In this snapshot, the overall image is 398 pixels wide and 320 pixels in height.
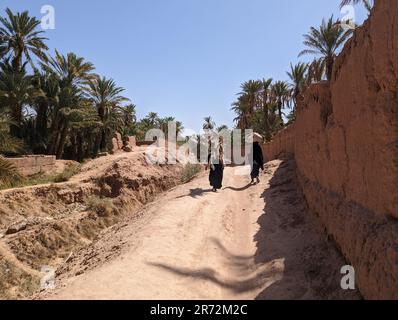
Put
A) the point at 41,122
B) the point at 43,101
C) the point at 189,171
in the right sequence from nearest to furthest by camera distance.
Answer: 1. the point at 189,171
2. the point at 43,101
3. the point at 41,122

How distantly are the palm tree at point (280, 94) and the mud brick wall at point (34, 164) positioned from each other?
20.3m

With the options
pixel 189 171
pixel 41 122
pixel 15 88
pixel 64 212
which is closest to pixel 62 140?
pixel 41 122

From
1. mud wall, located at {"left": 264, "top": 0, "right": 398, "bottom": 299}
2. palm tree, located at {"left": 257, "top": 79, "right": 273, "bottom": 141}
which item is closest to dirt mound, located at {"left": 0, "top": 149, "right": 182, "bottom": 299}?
mud wall, located at {"left": 264, "top": 0, "right": 398, "bottom": 299}

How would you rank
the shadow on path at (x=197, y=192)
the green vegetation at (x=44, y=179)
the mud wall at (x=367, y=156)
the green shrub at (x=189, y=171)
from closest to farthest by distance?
the mud wall at (x=367, y=156) → the shadow on path at (x=197, y=192) → the green vegetation at (x=44, y=179) → the green shrub at (x=189, y=171)

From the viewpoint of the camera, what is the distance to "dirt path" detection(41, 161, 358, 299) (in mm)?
4590

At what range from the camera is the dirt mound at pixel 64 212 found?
11.5 m

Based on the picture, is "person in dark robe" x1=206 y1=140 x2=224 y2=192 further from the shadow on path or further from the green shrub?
the green shrub

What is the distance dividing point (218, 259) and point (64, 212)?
11.1 metres

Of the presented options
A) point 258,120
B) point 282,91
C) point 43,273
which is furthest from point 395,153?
point 258,120

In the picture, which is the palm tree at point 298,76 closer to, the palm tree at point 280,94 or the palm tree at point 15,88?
the palm tree at point 280,94

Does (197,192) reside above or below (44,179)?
below

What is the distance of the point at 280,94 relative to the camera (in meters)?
33.8

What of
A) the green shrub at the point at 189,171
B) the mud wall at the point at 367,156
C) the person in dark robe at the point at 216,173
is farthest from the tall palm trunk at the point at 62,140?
the mud wall at the point at 367,156

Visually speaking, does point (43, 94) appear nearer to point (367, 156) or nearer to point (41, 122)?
point (41, 122)
